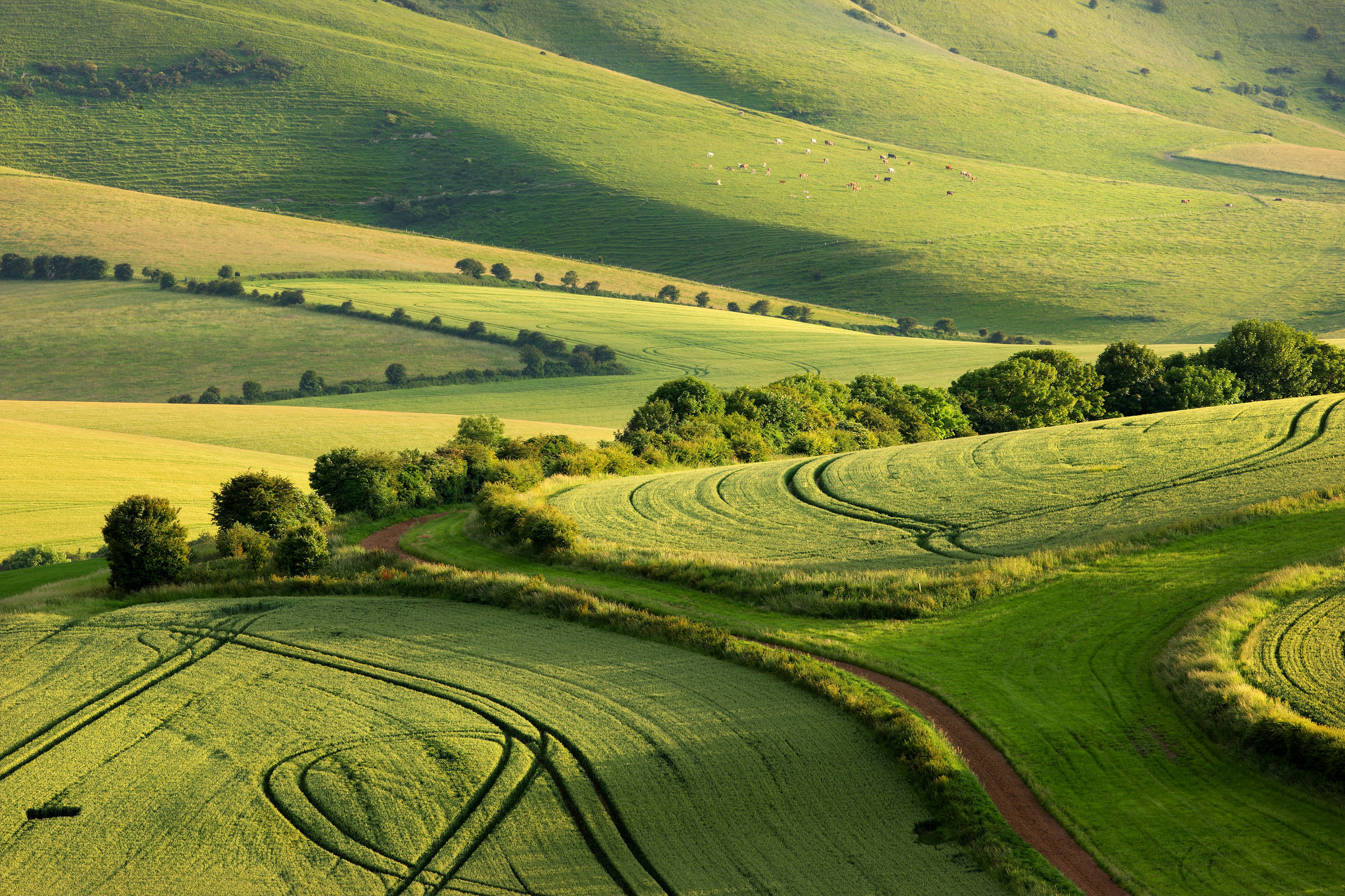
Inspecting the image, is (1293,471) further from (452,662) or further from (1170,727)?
(452,662)

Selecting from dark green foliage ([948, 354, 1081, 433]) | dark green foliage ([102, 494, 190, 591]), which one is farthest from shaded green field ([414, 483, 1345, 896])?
dark green foliage ([948, 354, 1081, 433])

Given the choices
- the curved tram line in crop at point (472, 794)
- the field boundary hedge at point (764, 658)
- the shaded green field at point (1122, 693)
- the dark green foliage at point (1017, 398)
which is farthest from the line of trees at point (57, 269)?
the curved tram line in crop at point (472, 794)

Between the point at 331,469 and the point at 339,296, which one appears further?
the point at 339,296

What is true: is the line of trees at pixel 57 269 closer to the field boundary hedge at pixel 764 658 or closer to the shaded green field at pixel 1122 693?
the field boundary hedge at pixel 764 658

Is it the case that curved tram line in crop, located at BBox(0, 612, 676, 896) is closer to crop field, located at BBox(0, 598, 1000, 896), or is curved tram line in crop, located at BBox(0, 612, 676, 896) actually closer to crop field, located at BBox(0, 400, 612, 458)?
crop field, located at BBox(0, 598, 1000, 896)

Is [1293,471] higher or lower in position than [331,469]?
higher

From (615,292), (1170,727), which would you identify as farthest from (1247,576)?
(615,292)
